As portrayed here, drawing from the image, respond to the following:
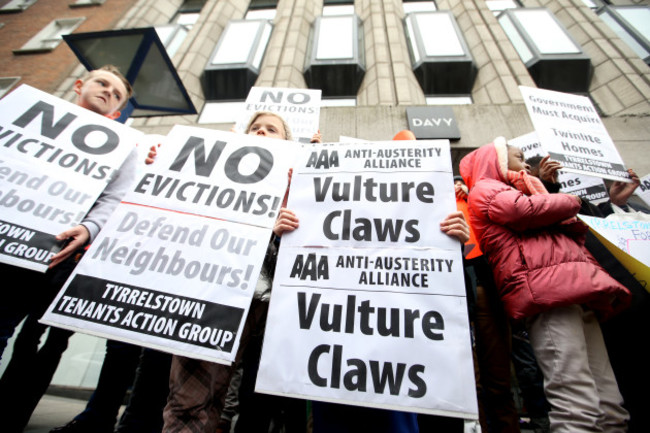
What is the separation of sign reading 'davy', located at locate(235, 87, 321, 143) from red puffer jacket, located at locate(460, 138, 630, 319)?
271cm

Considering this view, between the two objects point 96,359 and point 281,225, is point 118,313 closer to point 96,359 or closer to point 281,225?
point 281,225

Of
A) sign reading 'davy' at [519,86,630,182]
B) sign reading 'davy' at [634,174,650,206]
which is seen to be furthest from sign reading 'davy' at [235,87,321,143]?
sign reading 'davy' at [634,174,650,206]

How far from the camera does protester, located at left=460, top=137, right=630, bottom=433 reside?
170 centimetres

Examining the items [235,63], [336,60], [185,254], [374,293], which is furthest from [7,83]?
[374,293]

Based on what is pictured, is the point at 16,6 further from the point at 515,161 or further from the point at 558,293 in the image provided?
the point at 558,293

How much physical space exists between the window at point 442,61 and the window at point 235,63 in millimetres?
4922

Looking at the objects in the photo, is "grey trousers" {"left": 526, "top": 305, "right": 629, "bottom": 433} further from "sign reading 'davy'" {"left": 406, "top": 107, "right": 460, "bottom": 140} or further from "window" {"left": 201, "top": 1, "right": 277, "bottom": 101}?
"window" {"left": 201, "top": 1, "right": 277, "bottom": 101}

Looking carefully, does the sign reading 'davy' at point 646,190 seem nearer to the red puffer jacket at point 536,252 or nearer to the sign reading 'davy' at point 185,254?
the red puffer jacket at point 536,252

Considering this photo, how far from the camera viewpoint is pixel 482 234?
7.67 feet

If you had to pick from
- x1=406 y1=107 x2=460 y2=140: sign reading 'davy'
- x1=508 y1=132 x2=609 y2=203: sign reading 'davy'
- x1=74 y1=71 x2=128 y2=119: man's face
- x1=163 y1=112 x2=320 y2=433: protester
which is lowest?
x1=163 y1=112 x2=320 y2=433: protester

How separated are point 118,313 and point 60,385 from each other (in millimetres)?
5004

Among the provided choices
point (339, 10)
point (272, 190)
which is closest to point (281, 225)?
point (272, 190)

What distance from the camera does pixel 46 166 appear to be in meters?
1.95

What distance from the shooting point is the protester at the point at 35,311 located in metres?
1.83
